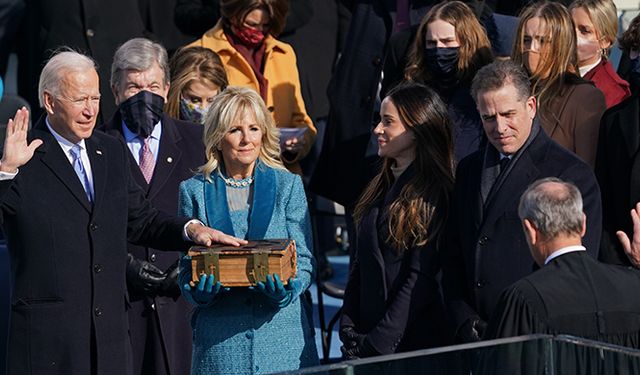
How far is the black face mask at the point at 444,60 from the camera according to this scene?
702 cm

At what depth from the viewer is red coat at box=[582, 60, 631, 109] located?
706 cm

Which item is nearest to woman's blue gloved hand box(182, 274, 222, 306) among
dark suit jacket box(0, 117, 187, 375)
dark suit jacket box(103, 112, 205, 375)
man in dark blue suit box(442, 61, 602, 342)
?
dark suit jacket box(0, 117, 187, 375)

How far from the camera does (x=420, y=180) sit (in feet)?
20.0

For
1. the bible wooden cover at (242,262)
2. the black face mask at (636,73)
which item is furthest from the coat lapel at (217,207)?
the black face mask at (636,73)

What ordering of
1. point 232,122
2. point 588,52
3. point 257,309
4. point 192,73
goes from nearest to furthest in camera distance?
point 257,309, point 232,122, point 588,52, point 192,73

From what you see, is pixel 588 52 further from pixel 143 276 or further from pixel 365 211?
pixel 143 276

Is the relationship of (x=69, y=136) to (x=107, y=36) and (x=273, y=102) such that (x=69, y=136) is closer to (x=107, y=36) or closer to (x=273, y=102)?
(x=273, y=102)

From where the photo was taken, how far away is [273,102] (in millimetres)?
8383

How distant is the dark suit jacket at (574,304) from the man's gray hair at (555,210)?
0.32ft

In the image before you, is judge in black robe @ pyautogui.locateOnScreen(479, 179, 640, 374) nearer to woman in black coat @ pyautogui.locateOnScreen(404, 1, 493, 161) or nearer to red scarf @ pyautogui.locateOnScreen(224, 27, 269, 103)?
woman in black coat @ pyautogui.locateOnScreen(404, 1, 493, 161)

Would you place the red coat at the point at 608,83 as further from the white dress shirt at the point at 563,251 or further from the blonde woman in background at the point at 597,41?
the white dress shirt at the point at 563,251

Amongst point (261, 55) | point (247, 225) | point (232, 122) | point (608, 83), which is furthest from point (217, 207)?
point (261, 55)

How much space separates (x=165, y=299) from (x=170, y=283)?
0.11 m

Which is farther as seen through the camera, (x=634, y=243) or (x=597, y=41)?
(x=597, y=41)
